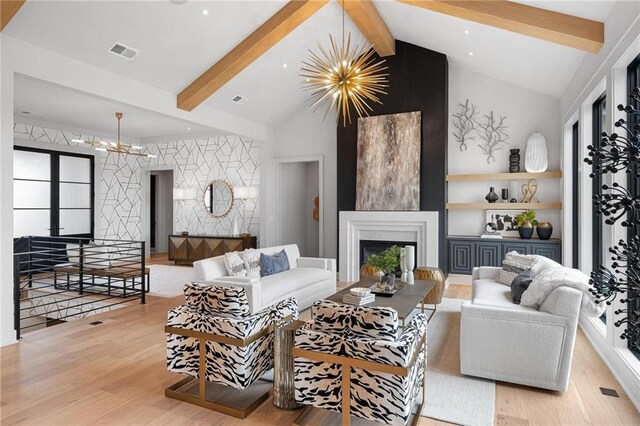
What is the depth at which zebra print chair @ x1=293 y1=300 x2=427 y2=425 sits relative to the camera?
211 cm

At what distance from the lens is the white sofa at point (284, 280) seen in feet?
13.3

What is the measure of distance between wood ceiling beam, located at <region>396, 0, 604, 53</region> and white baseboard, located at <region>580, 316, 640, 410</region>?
2.65 m

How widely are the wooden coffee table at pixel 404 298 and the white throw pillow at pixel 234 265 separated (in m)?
1.19

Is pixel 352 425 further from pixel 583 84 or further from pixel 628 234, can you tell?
pixel 583 84

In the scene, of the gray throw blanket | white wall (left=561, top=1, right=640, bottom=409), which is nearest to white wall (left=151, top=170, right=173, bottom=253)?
white wall (left=561, top=1, right=640, bottom=409)

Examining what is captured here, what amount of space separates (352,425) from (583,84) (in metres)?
4.28

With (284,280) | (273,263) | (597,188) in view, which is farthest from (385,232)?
(597,188)

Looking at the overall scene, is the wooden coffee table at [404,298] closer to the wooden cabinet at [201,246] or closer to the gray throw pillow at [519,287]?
the gray throw pillow at [519,287]

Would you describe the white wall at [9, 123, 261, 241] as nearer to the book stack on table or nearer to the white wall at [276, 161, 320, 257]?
the white wall at [276, 161, 320, 257]

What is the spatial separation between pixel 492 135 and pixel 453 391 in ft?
16.5

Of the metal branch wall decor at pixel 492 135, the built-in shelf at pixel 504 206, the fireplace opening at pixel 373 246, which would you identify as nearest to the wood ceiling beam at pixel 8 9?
the fireplace opening at pixel 373 246

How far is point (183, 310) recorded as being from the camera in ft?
9.05

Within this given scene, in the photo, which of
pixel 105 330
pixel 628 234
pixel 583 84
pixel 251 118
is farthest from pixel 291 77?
pixel 628 234

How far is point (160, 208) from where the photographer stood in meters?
11.6
